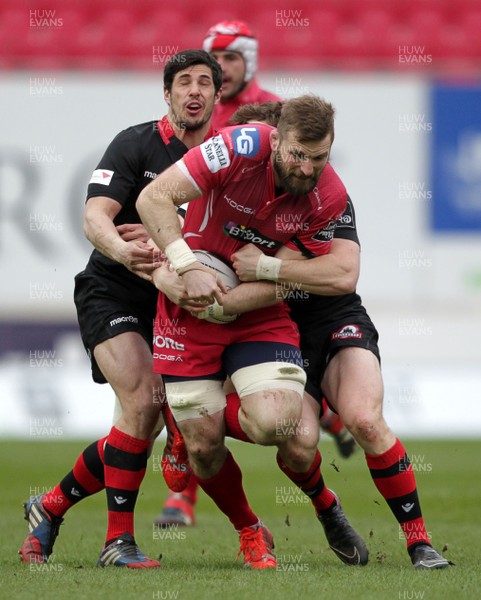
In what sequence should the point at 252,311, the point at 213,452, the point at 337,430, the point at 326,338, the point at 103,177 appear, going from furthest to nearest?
1. the point at 337,430
2. the point at 326,338
3. the point at 103,177
4. the point at 252,311
5. the point at 213,452

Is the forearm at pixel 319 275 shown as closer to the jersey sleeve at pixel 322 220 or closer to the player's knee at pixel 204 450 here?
the jersey sleeve at pixel 322 220

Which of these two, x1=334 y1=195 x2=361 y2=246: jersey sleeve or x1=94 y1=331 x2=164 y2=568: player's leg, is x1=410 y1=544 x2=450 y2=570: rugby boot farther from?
x1=334 y1=195 x2=361 y2=246: jersey sleeve

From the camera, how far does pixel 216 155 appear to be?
5402 millimetres

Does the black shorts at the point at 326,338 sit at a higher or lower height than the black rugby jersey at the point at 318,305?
lower

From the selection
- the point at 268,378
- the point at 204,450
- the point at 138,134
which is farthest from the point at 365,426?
the point at 138,134

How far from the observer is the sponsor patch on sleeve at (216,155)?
17.7ft

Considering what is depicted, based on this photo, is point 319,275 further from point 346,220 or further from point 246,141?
point 246,141

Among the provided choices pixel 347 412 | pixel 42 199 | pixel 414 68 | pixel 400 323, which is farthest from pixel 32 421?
pixel 347 412

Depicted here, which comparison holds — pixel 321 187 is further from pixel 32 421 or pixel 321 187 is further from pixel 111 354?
pixel 32 421

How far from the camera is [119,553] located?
5695mm

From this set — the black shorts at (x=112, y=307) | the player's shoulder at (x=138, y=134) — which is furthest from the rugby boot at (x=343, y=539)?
the player's shoulder at (x=138, y=134)

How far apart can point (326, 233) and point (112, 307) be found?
1.16 metres

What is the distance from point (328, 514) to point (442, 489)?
326 centimetres

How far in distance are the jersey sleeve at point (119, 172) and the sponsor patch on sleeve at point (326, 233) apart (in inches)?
38.9
